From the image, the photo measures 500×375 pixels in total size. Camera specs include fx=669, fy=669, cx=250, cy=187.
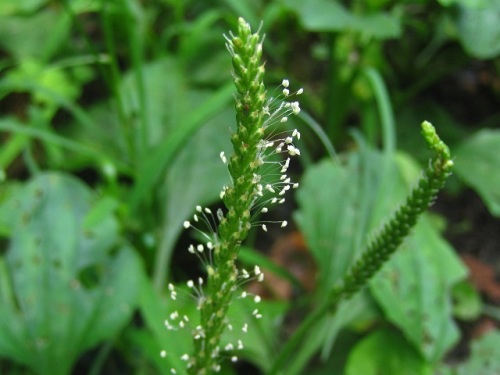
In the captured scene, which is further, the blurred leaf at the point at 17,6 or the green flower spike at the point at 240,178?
the blurred leaf at the point at 17,6

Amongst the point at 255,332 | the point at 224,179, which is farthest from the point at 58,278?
the point at 224,179

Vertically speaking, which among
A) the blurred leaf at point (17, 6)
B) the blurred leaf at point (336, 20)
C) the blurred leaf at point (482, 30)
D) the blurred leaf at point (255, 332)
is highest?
the blurred leaf at point (17, 6)

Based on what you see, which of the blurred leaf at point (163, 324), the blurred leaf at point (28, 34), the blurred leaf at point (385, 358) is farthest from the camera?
the blurred leaf at point (28, 34)

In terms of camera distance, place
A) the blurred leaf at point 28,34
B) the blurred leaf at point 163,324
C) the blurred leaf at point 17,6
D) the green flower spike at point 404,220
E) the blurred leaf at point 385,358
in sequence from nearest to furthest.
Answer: the green flower spike at point 404,220 → the blurred leaf at point 163,324 → the blurred leaf at point 385,358 → the blurred leaf at point 17,6 → the blurred leaf at point 28,34

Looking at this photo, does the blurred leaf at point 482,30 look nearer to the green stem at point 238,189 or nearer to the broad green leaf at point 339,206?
the broad green leaf at point 339,206

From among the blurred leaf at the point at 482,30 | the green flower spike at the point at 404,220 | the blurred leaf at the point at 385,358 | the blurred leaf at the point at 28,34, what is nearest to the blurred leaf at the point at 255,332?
the blurred leaf at the point at 385,358

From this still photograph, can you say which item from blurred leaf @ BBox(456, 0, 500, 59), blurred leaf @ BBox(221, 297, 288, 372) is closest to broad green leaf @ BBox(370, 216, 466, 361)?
blurred leaf @ BBox(221, 297, 288, 372)

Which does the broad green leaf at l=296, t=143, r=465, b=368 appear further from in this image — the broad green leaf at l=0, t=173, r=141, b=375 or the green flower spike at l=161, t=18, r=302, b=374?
the green flower spike at l=161, t=18, r=302, b=374
